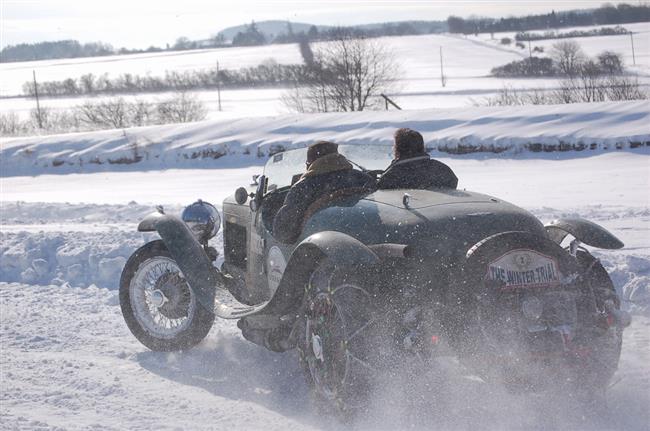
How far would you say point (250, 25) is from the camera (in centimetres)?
11888

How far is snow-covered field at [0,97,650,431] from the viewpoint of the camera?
4.61 meters

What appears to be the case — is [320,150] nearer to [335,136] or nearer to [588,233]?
[588,233]

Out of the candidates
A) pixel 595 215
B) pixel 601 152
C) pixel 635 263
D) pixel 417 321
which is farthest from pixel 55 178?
pixel 417 321

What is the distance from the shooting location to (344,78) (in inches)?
1266

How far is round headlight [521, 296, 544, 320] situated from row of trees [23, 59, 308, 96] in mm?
42952

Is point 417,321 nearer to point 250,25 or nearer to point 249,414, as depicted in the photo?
point 249,414

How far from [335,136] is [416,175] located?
53.1 feet

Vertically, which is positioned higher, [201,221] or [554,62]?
[554,62]

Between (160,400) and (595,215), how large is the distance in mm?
6882

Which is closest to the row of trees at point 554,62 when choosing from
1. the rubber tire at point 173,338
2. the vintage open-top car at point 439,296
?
the rubber tire at point 173,338

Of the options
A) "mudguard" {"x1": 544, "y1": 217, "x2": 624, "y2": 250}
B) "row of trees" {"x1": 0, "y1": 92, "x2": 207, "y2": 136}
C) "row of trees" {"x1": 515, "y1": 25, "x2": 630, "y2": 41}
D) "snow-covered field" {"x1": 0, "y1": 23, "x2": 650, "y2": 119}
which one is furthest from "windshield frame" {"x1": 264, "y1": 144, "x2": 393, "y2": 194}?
"row of trees" {"x1": 515, "y1": 25, "x2": 630, "y2": 41}

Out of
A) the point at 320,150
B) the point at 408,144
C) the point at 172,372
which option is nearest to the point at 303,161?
the point at 320,150

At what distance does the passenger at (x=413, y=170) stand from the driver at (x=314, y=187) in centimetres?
16

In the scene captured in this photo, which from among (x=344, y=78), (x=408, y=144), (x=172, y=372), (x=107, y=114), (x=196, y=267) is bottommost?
(x=172, y=372)
